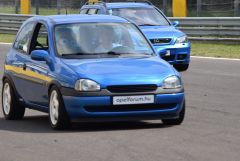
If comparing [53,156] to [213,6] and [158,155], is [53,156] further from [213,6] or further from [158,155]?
[213,6]

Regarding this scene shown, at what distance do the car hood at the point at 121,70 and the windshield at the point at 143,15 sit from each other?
10525 millimetres

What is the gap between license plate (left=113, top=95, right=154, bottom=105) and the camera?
9914 mm

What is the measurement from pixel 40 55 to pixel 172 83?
1.83 metres

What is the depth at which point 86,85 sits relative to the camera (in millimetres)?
9914

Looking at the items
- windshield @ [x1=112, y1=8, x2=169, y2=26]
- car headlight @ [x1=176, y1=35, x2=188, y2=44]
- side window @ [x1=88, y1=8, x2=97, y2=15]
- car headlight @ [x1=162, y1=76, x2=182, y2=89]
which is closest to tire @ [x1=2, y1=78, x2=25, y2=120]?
car headlight @ [x1=162, y1=76, x2=182, y2=89]

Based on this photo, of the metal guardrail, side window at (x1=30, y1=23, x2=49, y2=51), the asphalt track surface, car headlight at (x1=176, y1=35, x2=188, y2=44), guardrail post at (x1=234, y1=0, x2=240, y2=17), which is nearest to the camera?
the asphalt track surface

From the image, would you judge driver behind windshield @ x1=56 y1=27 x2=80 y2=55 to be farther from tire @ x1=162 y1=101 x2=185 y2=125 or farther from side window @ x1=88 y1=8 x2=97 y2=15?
side window @ x1=88 y1=8 x2=97 y2=15

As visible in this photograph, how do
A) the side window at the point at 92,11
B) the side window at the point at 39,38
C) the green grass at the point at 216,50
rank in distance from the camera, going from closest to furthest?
1. the side window at the point at 39,38
2. the side window at the point at 92,11
3. the green grass at the point at 216,50

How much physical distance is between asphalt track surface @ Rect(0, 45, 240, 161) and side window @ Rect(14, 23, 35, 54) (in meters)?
1.01

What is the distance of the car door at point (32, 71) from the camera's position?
10930 millimetres

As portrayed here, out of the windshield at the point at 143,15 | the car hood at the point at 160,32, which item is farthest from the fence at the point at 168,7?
the car hood at the point at 160,32

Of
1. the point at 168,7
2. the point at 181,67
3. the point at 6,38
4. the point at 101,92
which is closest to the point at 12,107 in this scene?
the point at 101,92

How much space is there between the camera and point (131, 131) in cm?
1002

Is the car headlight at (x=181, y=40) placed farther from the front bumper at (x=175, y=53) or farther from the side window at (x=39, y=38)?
the side window at (x=39, y=38)
